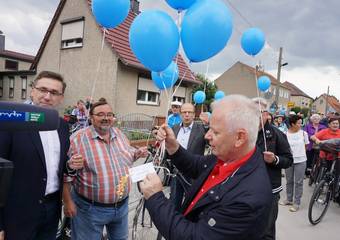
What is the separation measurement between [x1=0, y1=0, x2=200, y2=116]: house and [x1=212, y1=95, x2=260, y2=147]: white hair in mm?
10577

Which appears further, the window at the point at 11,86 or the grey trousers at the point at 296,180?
the window at the point at 11,86

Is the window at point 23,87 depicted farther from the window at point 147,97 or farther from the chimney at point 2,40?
the chimney at point 2,40

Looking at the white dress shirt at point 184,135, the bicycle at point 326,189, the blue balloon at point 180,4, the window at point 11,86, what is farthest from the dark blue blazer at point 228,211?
the window at point 11,86

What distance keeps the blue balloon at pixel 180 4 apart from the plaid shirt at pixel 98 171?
1347 millimetres

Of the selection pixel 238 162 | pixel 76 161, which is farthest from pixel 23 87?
pixel 238 162

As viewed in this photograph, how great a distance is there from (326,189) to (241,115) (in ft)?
13.2

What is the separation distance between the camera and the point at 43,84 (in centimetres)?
195

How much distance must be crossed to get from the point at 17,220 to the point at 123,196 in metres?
0.84

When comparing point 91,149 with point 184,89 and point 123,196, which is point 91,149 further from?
point 184,89

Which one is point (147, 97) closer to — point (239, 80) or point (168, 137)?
point (168, 137)

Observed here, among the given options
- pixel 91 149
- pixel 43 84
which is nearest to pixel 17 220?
pixel 91 149

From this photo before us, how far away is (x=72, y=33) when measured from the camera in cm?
1393

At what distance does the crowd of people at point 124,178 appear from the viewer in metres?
1.32

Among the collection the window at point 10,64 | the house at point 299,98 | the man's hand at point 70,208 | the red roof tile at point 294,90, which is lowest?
the man's hand at point 70,208
